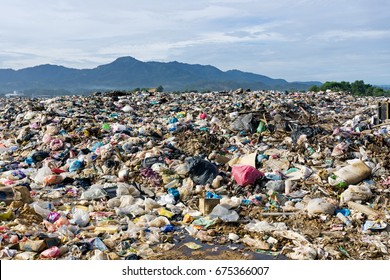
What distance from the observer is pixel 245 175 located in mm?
5395

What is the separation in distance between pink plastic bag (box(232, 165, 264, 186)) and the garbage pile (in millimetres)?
15

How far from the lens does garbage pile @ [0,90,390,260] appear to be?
3.87m

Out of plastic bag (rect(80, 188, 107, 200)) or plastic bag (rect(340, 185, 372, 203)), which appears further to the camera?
plastic bag (rect(80, 188, 107, 200))

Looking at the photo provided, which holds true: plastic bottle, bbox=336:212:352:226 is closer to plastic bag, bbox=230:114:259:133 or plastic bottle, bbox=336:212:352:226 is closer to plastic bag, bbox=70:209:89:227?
plastic bag, bbox=70:209:89:227

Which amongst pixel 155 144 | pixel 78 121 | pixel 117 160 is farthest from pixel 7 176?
pixel 78 121

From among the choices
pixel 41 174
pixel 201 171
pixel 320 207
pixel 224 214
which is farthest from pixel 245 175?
pixel 41 174

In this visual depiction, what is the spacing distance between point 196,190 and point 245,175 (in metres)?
0.69

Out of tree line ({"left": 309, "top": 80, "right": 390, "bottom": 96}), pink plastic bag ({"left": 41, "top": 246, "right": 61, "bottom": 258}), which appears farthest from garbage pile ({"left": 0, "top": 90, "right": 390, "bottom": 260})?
tree line ({"left": 309, "top": 80, "right": 390, "bottom": 96})

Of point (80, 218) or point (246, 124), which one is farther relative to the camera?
point (246, 124)

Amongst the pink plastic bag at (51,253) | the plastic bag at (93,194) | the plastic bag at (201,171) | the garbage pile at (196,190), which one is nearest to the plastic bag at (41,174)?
the garbage pile at (196,190)

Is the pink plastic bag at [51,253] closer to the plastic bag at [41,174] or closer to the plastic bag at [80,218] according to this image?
the plastic bag at [80,218]

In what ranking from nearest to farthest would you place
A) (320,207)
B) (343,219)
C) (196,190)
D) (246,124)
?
(343,219), (320,207), (196,190), (246,124)

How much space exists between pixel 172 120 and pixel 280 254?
6.22 metres

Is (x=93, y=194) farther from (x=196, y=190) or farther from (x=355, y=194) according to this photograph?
(x=355, y=194)
